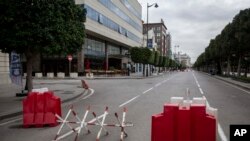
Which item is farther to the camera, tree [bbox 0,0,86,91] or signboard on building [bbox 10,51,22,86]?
signboard on building [bbox 10,51,22,86]

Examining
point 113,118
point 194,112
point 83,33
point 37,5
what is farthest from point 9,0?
point 194,112

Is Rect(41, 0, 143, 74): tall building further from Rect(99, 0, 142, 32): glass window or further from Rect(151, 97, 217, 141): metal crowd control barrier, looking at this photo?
Rect(151, 97, 217, 141): metal crowd control barrier

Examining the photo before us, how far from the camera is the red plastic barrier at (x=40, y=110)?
1085cm

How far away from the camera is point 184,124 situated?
7363mm

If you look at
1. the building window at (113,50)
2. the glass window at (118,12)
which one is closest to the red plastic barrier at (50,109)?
the glass window at (118,12)

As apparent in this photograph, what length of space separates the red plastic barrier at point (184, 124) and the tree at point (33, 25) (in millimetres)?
11559

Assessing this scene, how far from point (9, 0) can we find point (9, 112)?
6307 mm

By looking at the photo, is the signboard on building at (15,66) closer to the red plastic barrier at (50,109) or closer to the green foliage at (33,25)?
the green foliage at (33,25)

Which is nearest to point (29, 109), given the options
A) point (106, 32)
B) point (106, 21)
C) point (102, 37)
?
point (106, 32)

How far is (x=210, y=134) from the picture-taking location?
24.1 feet

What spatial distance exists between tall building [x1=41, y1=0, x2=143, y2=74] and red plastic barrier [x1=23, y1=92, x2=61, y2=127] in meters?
46.8

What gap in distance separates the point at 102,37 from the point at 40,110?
60295 millimetres

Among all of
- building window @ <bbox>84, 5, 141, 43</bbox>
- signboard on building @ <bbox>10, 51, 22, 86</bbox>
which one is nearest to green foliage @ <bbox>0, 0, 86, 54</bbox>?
signboard on building @ <bbox>10, 51, 22, 86</bbox>

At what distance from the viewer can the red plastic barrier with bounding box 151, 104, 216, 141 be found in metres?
7.35
